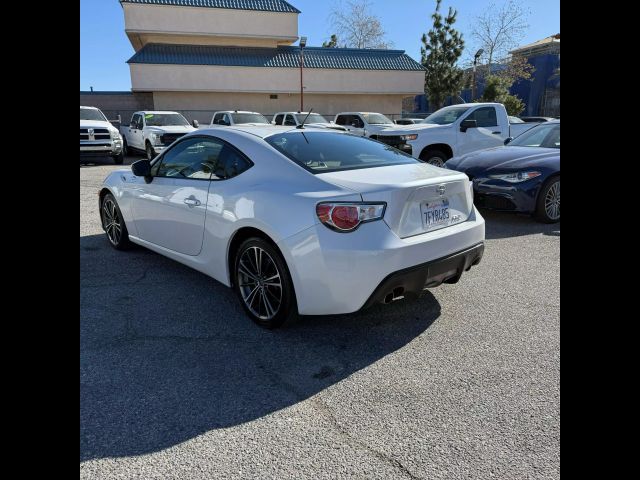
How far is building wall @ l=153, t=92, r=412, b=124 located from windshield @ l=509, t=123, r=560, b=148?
23521 mm

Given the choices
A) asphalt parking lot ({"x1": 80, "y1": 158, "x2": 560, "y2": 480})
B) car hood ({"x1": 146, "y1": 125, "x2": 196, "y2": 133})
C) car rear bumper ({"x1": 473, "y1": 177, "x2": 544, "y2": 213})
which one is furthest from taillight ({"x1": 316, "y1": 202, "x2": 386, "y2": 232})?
car hood ({"x1": 146, "y1": 125, "x2": 196, "y2": 133})

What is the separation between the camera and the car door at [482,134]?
10648mm

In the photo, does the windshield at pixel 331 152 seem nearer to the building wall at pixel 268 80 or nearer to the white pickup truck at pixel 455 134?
the white pickup truck at pixel 455 134

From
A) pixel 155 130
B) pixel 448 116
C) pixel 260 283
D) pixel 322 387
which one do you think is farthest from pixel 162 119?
pixel 322 387

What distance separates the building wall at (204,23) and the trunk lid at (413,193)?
1177 inches

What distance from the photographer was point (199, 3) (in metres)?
29.3

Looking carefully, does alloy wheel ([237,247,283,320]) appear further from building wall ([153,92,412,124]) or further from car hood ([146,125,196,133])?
building wall ([153,92,412,124])

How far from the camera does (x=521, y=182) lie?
695 centimetres

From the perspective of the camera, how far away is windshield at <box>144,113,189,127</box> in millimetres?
17672

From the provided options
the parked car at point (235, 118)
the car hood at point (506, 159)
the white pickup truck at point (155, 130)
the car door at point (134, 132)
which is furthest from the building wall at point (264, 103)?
the car hood at point (506, 159)

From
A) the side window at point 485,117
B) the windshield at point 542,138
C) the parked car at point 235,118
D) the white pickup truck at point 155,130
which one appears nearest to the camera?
the windshield at point 542,138

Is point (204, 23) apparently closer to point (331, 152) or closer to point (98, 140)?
point (98, 140)

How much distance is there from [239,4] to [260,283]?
31.0 meters
